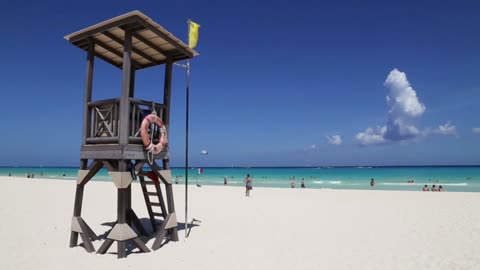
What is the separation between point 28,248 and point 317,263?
7066mm

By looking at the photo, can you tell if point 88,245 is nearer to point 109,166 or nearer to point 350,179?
point 109,166

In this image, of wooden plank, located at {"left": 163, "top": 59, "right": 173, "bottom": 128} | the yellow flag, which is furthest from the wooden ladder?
the yellow flag

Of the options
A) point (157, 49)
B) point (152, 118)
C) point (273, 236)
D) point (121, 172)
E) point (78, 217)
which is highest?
point (157, 49)

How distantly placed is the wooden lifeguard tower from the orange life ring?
0.65ft

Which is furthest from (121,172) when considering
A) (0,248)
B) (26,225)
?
(26,225)

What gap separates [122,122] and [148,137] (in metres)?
0.77

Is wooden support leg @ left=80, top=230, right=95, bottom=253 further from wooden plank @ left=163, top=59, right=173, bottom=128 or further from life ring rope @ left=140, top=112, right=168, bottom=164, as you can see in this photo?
wooden plank @ left=163, top=59, right=173, bottom=128

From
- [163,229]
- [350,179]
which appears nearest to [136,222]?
[163,229]

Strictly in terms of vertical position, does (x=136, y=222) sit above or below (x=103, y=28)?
below

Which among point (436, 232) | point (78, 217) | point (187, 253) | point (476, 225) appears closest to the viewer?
point (187, 253)

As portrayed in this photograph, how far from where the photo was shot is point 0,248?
305 inches

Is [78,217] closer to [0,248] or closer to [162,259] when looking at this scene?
[0,248]

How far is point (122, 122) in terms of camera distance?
7.23 m

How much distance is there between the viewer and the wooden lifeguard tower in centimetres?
721
